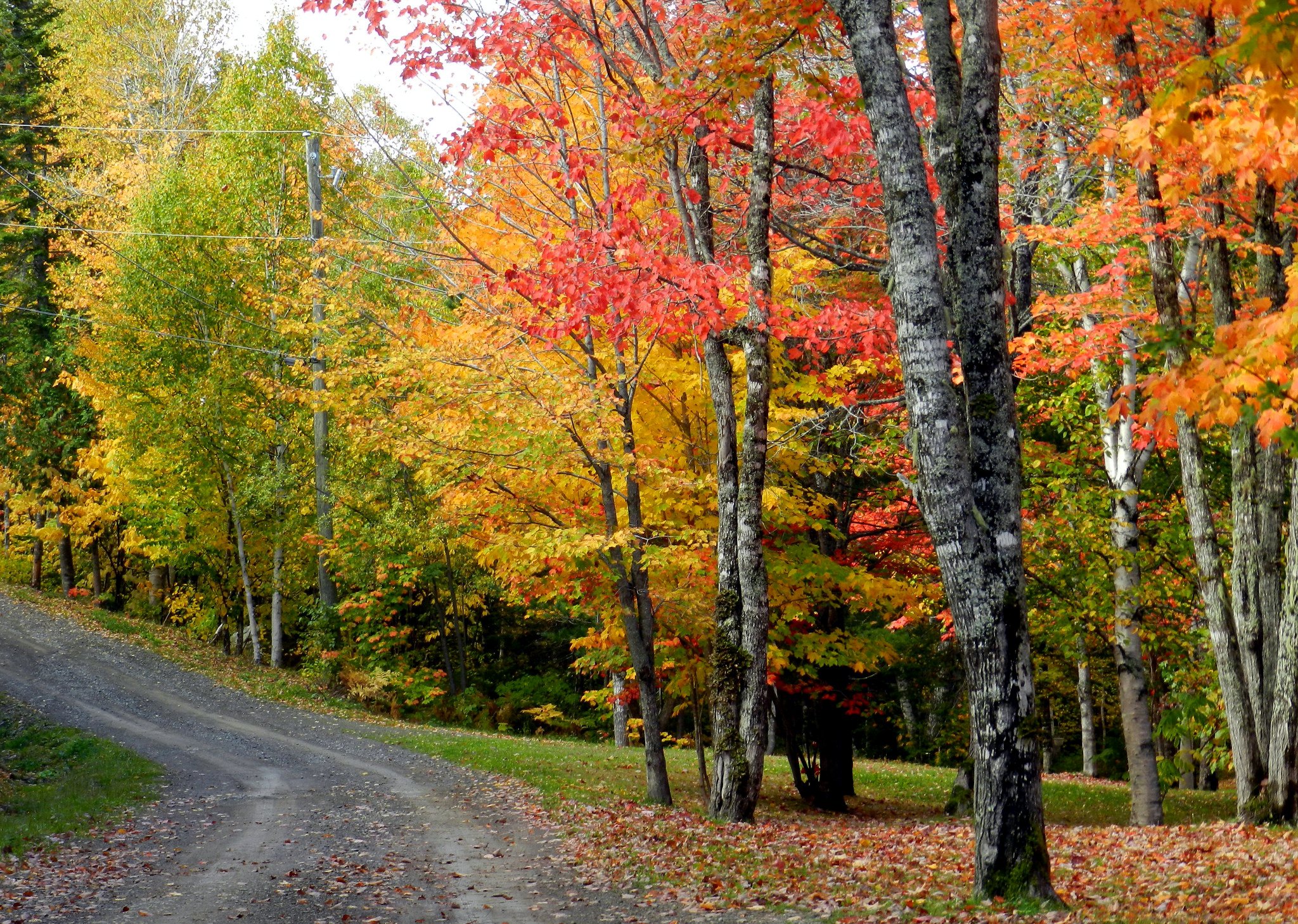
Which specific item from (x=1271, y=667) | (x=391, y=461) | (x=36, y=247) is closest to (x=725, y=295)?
(x=1271, y=667)

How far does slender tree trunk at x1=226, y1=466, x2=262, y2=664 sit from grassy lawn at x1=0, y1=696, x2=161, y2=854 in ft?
21.7

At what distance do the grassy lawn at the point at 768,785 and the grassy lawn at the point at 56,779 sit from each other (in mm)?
4852

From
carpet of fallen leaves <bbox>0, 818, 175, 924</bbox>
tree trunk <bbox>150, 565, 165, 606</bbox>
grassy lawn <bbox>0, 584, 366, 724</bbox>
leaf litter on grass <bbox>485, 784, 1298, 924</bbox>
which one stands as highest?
tree trunk <bbox>150, 565, 165, 606</bbox>

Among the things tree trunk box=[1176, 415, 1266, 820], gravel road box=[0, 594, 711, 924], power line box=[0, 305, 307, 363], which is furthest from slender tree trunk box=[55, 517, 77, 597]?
tree trunk box=[1176, 415, 1266, 820]

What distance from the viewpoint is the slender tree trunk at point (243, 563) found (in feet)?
83.2

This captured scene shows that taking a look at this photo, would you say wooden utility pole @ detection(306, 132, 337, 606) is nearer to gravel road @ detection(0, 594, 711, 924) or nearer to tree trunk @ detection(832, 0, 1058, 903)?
gravel road @ detection(0, 594, 711, 924)

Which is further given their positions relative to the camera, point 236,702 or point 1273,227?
point 236,702

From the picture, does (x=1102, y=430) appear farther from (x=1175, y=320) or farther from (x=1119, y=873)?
(x=1119, y=873)

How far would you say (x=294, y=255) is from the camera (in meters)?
25.0

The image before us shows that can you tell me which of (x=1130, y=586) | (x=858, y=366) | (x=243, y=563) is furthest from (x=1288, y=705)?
(x=243, y=563)

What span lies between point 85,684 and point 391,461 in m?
7.90

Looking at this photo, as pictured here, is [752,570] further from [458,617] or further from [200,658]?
[200,658]

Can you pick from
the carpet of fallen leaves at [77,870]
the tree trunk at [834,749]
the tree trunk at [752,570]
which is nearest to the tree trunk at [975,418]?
the tree trunk at [752,570]

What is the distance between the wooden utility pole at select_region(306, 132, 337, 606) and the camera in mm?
24219
